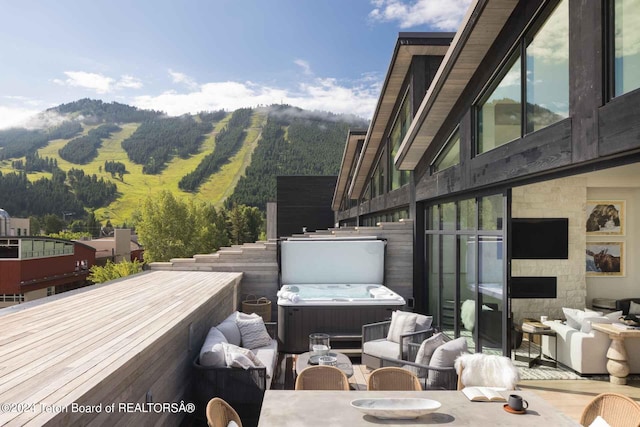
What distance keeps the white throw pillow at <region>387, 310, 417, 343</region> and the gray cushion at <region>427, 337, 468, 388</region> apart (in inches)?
48.1

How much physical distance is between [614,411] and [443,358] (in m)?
1.53

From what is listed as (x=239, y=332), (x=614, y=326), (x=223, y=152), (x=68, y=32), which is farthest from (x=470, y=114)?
(x=223, y=152)

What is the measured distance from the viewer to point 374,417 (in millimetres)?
2486

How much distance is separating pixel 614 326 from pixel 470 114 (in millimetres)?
3100

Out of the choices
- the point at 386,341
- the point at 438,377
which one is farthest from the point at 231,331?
the point at 438,377

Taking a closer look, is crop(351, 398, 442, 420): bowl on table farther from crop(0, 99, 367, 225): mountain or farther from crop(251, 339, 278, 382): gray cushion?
crop(0, 99, 367, 225): mountain

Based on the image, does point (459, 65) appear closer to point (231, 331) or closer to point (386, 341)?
point (386, 341)

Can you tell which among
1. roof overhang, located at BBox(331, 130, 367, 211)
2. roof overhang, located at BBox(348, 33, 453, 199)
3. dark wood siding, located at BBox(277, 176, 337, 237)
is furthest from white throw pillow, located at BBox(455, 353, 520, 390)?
dark wood siding, located at BBox(277, 176, 337, 237)

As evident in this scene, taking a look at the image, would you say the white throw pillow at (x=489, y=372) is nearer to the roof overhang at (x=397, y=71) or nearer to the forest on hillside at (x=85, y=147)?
the roof overhang at (x=397, y=71)

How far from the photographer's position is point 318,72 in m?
123

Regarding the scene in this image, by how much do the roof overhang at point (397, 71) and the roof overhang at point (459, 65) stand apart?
1.65 metres

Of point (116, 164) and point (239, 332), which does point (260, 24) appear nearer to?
point (116, 164)

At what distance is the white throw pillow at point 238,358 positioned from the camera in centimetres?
384

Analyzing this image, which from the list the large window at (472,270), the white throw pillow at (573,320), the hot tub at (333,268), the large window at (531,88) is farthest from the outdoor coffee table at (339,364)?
the white throw pillow at (573,320)
